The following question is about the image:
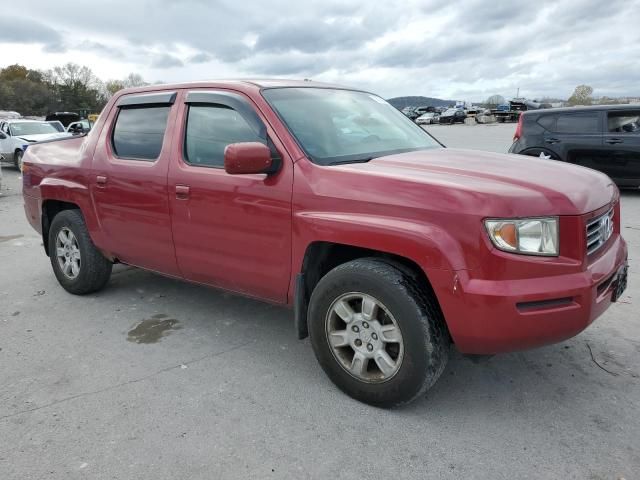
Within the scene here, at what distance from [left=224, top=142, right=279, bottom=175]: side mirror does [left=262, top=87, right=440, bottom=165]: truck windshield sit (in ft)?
0.91

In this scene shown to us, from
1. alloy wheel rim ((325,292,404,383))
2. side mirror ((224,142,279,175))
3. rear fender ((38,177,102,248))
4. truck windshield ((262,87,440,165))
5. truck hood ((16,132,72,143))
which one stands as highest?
truck hood ((16,132,72,143))

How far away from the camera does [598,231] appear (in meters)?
2.89

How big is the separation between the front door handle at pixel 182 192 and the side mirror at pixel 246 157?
69cm

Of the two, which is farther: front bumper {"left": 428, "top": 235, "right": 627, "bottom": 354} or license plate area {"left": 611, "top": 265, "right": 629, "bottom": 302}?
license plate area {"left": 611, "top": 265, "right": 629, "bottom": 302}

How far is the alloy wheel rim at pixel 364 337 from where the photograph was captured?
286 cm

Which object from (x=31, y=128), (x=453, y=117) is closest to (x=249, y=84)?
(x=31, y=128)

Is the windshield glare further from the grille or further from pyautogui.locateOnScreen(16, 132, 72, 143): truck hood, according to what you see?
the grille

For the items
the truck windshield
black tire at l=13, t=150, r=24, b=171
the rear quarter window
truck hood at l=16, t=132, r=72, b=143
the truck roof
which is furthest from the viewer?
truck hood at l=16, t=132, r=72, b=143

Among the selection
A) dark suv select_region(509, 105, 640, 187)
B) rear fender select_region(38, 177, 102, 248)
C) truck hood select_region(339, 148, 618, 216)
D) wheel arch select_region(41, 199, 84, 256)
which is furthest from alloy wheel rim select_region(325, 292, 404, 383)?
dark suv select_region(509, 105, 640, 187)

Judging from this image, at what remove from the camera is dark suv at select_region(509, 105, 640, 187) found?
9.42 m

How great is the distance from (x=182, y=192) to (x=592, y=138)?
8.55 metres

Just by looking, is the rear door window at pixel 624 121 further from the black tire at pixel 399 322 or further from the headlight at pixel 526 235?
the black tire at pixel 399 322

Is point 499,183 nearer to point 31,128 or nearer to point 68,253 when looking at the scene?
point 68,253

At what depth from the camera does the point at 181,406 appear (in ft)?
10.0
